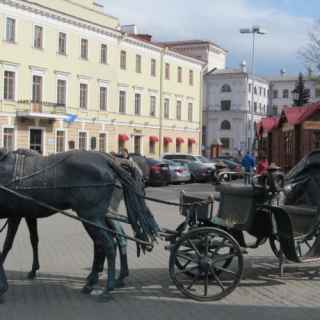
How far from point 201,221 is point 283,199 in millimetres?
1368

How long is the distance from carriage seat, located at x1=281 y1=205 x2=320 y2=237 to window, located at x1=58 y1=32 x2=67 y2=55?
148ft

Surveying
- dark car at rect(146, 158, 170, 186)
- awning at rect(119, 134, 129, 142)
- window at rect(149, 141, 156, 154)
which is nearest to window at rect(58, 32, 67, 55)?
awning at rect(119, 134, 129, 142)

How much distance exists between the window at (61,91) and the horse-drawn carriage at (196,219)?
4462 centimetres

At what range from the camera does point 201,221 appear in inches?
309

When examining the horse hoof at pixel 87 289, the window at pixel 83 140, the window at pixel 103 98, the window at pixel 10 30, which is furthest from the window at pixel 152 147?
the horse hoof at pixel 87 289

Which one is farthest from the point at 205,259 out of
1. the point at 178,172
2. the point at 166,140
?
the point at 166,140

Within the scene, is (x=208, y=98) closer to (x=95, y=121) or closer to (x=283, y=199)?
(x=95, y=121)

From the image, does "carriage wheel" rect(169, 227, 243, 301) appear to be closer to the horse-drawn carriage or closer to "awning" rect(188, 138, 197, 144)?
the horse-drawn carriage

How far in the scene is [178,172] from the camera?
36125 millimetres

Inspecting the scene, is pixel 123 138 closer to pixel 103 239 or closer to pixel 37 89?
pixel 37 89

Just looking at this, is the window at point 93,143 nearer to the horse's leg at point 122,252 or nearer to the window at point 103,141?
the window at point 103,141

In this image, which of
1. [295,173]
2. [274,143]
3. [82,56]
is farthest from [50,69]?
[295,173]

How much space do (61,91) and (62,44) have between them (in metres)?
3.79

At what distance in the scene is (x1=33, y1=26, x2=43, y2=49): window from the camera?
48750 millimetres
